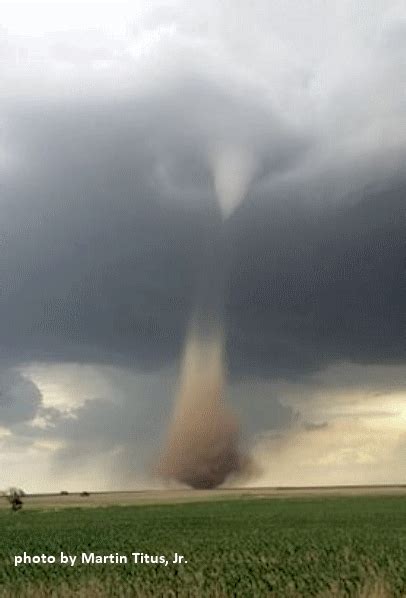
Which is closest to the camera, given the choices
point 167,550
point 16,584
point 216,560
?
point 16,584

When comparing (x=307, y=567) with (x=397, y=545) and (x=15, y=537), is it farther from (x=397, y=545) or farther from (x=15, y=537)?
(x=15, y=537)

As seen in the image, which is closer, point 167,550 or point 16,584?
point 16,584

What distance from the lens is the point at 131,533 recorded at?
57531 mm

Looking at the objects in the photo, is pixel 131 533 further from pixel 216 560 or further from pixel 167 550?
pixel 216 560

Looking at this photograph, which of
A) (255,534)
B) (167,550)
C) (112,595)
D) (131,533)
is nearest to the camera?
(112,595)

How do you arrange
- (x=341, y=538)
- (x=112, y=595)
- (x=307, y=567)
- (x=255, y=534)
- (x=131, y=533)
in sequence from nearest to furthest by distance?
(x=112, y=595) → (x=307, y=567) → (x=341, y=538) → (x=255, y=534) → (x=131, y=533)

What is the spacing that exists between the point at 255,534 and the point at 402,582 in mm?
27236

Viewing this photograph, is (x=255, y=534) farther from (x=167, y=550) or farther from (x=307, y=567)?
(x=307, y=567)

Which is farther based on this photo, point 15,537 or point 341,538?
point 15,537

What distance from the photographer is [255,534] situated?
52.8 metres

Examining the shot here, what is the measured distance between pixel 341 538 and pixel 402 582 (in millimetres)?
23421

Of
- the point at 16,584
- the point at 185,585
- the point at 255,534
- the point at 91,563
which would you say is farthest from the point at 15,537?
the point at 185,585

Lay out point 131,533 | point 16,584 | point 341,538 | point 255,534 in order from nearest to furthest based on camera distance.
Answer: point 16,584 → point 341,538 → point 255,534 → point 131,533

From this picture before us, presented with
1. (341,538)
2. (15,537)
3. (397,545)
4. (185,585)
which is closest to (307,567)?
(185,585)
